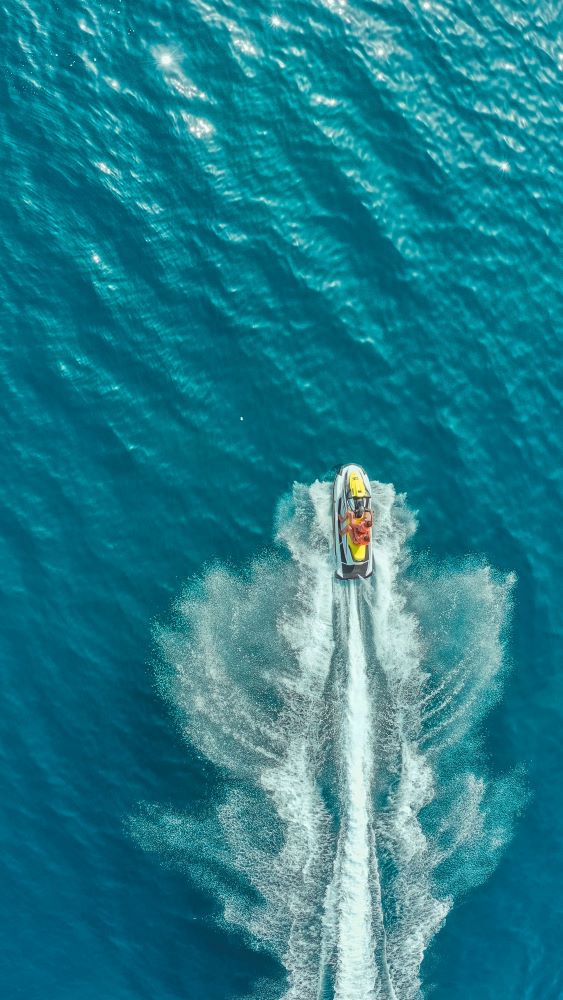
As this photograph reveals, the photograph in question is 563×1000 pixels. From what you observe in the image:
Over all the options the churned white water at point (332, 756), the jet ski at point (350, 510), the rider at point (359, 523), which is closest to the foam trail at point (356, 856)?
the churned white water at point (332, 756)

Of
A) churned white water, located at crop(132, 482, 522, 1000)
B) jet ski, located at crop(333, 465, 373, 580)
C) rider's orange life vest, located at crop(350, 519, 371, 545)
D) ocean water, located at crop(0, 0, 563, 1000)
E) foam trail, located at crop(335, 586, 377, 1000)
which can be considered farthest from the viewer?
jet ski, located at crop(333, 465, 373, 580)

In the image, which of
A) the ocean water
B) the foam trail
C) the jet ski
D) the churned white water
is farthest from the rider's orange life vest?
the foam trail

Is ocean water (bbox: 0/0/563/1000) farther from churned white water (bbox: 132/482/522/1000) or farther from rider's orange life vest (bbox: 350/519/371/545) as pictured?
rider's orange life vest (bbox: 350/519/371/545)

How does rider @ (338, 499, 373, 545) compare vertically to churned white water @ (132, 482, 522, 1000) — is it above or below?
above

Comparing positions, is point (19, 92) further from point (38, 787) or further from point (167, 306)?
point (38, 787)

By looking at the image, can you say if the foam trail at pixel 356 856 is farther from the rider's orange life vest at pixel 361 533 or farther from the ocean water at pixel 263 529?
the rider's orange life vest at pixel 361 533

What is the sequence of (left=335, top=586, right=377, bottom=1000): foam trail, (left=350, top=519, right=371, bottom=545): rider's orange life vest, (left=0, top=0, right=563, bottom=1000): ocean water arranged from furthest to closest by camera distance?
(left=350, top=519, right=371, bottom=545): rider's orange life vest → (left=0, top=0, right=563, bottom=1000): ocean water → (left=335, top=586, right=377, bottom=1000): foam trail

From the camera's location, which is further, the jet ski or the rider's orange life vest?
the jet ski
